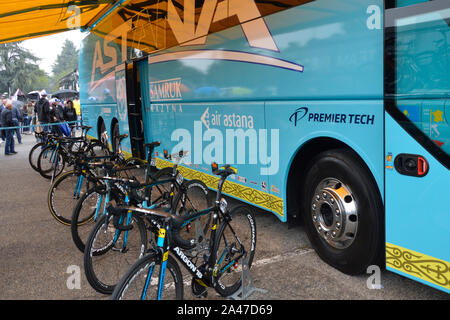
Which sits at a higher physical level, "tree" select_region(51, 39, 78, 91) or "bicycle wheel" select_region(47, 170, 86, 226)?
"tree" select_region(51, 39, 78, 91)

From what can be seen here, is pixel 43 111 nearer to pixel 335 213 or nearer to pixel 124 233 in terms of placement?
pixel 124 233

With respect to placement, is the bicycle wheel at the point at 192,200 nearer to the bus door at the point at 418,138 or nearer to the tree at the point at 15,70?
the bus door at the point at 418,138

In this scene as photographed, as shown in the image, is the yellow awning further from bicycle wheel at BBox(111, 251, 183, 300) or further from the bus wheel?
bicycle wheel at BBox(111, 251, 183, 300)

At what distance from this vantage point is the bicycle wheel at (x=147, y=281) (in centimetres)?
238

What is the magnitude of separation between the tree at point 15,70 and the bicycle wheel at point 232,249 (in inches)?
2529

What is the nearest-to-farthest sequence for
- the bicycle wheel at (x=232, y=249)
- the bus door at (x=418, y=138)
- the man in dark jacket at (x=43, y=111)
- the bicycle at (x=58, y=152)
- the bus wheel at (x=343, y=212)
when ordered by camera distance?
the bus door at (x=418, y=138) → the bicycle wheel at (x=232, y=249) → the bus wheel at (x=343, y=212) → the bicycle at (x=58, y=152) → the man in dark jacket at (x=43, y=111)

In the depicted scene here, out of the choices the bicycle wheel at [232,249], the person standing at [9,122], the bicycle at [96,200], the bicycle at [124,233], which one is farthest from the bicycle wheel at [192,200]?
the person standing at [9,122]

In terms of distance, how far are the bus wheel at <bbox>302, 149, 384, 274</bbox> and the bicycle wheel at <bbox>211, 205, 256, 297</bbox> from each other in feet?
2.24

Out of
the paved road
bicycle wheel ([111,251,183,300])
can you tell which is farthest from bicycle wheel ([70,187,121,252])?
bicycle wheel ([111,251,183,300])

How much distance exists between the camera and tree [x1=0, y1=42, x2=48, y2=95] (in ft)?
197

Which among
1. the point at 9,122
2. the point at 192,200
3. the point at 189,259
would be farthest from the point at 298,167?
the point at 9,122

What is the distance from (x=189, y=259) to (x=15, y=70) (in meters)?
67.0

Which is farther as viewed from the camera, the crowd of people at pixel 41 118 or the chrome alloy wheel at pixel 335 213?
the crowd of people at pixel 41 118
